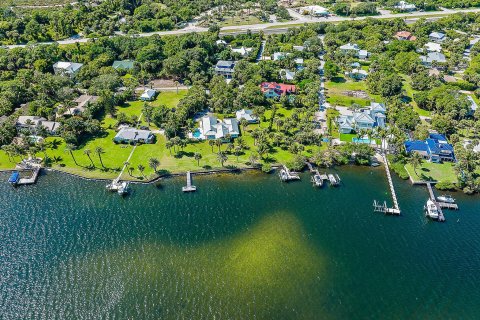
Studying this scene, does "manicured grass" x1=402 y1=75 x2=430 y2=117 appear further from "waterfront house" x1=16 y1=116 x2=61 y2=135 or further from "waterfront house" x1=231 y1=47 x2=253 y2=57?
"waterfront house" x1=16 y1=116 x2=61 y2=135

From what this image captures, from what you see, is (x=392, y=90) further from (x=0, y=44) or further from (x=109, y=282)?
(x=0, y=44)

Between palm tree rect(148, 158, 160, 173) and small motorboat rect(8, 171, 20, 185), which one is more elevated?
palm tree rect(148, 158, 160, 173)

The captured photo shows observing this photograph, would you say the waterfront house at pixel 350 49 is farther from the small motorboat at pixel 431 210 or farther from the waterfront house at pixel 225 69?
the small motorboat at pixel 431 210

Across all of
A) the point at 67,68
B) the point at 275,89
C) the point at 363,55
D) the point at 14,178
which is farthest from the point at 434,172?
the point at 67,68

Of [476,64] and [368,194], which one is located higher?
[476,64]

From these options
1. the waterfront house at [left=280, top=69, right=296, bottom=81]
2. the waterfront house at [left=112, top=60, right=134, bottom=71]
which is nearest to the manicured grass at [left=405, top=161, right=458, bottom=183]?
the waterfront house at [left=280, top=69, right=296, bottom=81]

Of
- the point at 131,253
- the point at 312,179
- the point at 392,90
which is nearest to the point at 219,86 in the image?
the point at 312,179
